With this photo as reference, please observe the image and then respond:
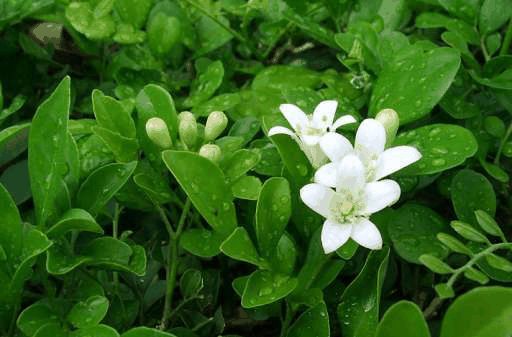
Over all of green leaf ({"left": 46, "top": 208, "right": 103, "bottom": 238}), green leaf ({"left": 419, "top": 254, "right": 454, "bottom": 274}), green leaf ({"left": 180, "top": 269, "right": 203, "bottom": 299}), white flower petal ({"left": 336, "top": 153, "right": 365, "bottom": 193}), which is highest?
white flower petal ({"left": 336, "top": 153, "right": 365, "bottom": 193})

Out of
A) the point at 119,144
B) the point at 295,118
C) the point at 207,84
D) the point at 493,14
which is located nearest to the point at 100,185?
the point at 119,144

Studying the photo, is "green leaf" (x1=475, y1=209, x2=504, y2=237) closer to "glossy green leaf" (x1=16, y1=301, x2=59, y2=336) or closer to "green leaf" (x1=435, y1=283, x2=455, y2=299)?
"green leaf" (x1=435, y1=283, x2=455, y2=299)

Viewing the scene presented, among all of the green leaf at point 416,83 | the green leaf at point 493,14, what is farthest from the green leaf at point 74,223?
the green leaf at point 493,14

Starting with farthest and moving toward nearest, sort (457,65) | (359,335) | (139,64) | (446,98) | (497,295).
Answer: (139,64)
(446,98)
(457,65)
(359,335)
(497,295)

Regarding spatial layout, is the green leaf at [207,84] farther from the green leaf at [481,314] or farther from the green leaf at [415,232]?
the green leaf at [481,314]

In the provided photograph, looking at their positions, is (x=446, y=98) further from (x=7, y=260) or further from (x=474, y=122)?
(x=7, y=260)

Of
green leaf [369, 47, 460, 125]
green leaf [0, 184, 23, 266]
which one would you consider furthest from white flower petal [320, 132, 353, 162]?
green leaf [0, 184, 23, 266]

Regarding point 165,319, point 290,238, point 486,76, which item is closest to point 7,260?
point 165,319

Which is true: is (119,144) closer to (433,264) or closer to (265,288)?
(265,288)
